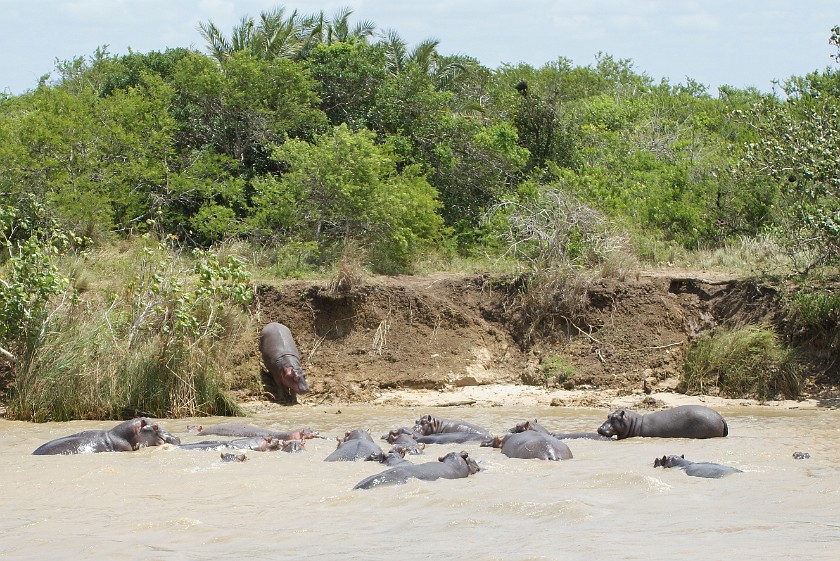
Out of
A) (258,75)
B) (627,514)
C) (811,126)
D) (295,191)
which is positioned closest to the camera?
(627,514)

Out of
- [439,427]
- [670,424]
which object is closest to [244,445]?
[439,427]

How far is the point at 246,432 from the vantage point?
41.5ft

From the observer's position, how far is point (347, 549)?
6820 mm

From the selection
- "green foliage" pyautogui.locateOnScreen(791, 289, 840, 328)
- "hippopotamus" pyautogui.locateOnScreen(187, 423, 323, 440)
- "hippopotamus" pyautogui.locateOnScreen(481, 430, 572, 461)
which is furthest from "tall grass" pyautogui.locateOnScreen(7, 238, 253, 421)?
"green foliage" pyautogui.locateOnScreen(791, 289, 840, 328)

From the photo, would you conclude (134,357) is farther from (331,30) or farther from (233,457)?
(331,30)

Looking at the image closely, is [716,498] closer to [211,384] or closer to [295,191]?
[211,384]

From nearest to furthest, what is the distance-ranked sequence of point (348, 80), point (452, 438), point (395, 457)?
point (395, 457) < point (452, 438) < point (348, 80)

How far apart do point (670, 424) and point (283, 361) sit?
6449mm

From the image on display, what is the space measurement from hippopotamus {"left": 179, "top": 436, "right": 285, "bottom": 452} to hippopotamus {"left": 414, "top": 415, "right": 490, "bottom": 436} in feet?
6.78

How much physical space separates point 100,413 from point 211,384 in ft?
5.17

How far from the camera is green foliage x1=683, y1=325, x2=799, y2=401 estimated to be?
15938 millimetres

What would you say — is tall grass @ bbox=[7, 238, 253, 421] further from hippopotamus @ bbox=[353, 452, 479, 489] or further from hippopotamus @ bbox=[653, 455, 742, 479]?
hippopotamus @ bbox=[653, 455, 742, 479]

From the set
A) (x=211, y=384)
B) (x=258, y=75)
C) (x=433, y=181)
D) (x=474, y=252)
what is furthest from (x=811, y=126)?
(x=258, y=75)

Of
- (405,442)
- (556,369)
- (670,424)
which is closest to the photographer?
(405,442)
